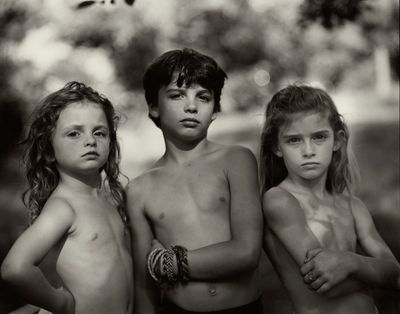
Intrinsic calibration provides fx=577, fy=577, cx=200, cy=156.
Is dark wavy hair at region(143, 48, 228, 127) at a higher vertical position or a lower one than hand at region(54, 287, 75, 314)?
higher

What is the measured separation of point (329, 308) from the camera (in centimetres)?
116

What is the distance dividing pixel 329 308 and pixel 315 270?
98 mm

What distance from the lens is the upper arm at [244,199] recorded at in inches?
45.9

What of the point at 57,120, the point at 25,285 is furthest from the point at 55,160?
the point at 25,285

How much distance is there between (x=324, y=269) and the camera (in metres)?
1.12

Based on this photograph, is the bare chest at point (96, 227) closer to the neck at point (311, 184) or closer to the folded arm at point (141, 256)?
the folded arm at point (141, 256)

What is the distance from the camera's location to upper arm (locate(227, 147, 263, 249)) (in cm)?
117

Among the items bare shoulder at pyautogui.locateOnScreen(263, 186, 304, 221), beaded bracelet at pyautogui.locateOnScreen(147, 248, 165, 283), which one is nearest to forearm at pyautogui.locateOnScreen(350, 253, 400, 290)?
bare shoulder at pyautogui.locateOnScreen(263, 186, 304, 221)

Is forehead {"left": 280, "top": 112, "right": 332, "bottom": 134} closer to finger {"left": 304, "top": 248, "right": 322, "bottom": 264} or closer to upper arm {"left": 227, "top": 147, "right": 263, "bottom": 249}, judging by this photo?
upper arm {"left": 227, "top": 147, "right": 263, "bottom": 249}

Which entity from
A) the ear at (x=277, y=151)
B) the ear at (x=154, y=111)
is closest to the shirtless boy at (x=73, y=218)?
the ear at (x=154, y=111)

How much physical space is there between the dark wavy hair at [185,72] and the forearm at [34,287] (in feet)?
1.50

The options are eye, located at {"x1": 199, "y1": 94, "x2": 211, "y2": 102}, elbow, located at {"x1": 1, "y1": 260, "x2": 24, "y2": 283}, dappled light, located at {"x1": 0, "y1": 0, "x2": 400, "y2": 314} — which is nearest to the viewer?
elbow, located at {"x1": 1, "y1": 260, "x2": 24, "y2": 283}

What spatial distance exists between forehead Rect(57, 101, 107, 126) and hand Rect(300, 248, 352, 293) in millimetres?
498

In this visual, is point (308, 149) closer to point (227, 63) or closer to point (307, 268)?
point (307, 268)
